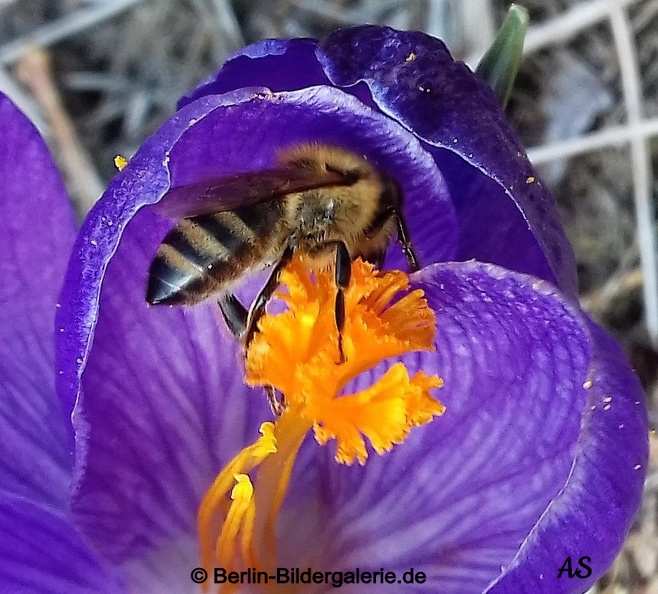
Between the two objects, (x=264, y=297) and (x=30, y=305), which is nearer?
(x=264, y=297)

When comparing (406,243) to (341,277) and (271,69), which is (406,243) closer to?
(341,277)

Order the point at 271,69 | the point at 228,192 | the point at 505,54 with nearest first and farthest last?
1. the point at 228,192
2. the point at 271,69
3. the point at 505,54

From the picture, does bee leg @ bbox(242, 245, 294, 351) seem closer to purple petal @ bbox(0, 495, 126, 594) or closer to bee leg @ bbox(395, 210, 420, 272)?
bee leg @ bbox(395, 210, 420, 272)

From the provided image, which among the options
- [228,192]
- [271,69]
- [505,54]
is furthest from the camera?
[505,54]

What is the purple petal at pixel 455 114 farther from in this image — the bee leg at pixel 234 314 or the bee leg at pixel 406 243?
the bee leg at pixel 234 314

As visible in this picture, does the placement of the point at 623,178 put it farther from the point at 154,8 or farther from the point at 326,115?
the point at 326,115

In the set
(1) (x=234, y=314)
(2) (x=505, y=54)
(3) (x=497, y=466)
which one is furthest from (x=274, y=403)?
(2) (x=505, y=54)

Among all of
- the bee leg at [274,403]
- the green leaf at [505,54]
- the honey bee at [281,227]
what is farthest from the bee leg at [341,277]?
the green leaf at [505,54]

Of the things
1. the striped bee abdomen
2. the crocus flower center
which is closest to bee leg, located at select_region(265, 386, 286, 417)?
the crocus flower center
